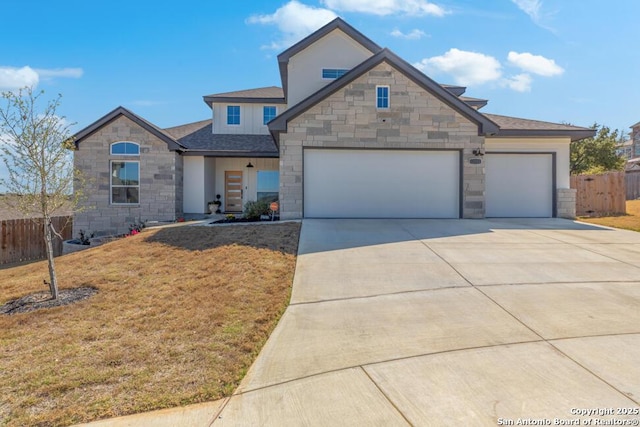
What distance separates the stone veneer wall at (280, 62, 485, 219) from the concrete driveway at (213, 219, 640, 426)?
5.15 metres

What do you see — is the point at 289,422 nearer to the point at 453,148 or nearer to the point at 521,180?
the point at 453,148

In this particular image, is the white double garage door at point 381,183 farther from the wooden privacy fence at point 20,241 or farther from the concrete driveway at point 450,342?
the wooden privacy fence at point 20,241

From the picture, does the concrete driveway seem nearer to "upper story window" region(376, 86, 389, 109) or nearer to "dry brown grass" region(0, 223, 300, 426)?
"dry brown grass" region(0, 223, 300, 426)

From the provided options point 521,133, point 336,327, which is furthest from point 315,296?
point 521,133

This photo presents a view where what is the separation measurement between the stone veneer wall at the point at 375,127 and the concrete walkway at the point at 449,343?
5126 mm

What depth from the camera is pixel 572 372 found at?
3195 millimetres

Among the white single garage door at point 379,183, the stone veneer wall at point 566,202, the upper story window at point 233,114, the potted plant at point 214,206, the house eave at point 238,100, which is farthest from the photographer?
the upper story window at point 233,114

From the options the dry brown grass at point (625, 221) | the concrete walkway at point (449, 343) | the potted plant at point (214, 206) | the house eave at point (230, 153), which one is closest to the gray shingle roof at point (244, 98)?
the house eave at point (230, 153)

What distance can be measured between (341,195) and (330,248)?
462 centimetres

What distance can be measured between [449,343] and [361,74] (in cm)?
1021

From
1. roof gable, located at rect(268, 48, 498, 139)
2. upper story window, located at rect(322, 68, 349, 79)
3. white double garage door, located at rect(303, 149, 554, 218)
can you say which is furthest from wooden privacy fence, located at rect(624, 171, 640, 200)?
upper story window, located at rect(322, 68, 349, 79)

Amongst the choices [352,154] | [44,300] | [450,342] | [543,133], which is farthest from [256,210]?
[543,133]

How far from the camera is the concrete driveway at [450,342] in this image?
279cm

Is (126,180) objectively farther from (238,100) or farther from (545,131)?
(545,131)
